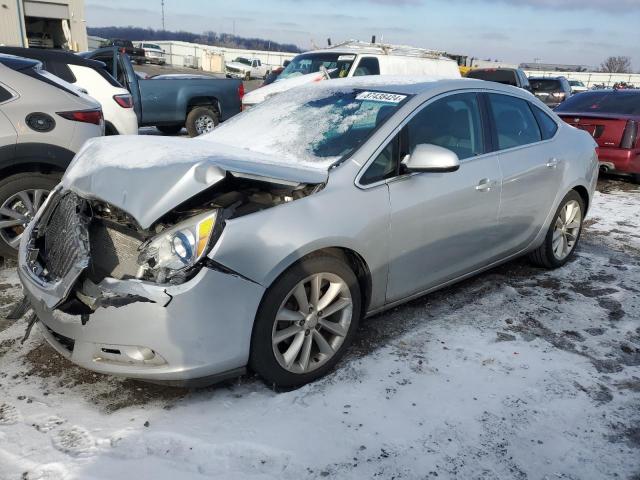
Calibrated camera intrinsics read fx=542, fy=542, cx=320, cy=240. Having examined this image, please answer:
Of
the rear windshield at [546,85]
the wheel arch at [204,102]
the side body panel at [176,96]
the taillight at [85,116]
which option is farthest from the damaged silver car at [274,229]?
the rear windshield at [546,85]

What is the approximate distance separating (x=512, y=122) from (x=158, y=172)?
279cm

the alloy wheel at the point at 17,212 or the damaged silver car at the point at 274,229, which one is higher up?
the damaged silver car at the point at 274,229

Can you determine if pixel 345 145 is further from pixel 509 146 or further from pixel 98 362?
pixel 98 362

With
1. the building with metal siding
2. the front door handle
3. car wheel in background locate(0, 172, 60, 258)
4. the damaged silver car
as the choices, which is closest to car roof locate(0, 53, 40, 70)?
car wheel in background locate(0, 172, 60, 258)

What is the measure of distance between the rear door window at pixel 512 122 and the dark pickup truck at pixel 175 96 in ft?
27.1

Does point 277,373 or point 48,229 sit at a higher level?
point 48,229

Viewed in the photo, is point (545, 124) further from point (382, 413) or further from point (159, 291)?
point (159, 291)

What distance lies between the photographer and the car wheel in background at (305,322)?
2.69m

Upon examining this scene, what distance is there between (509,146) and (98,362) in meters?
A: 3.16

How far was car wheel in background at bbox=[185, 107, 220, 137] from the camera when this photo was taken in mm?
11625

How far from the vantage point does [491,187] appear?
3781mm

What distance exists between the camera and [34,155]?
4.36m

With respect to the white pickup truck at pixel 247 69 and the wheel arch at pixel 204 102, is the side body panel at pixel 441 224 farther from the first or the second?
the white pickup truck at pixel 247 69

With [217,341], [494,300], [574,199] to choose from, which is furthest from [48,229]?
[574,199]
